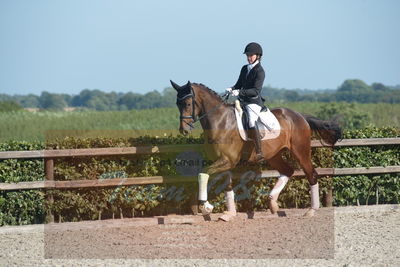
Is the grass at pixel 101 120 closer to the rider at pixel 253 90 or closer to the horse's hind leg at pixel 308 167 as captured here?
the horse's hind leg at pixel 308 167

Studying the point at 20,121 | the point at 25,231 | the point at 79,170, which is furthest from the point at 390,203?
the point at 20,121

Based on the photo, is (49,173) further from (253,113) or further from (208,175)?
(253,113)

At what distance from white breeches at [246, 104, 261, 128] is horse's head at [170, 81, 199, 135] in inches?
35.5

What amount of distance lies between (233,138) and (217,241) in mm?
1827

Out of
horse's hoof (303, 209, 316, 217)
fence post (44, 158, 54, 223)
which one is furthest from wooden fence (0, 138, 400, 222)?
horse's hoof (303, 209, 316, 217)

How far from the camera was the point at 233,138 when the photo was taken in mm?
9383

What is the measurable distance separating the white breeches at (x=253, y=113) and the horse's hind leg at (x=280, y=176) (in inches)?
40.3

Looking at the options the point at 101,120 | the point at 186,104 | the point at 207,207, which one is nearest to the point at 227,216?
the point at 207,207

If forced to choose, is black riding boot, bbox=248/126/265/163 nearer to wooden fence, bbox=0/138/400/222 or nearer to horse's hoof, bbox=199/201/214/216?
wooden fence, bbox=0/138/400/222

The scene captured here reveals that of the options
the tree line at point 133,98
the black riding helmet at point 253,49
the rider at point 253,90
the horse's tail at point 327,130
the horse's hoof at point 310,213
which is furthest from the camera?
the tree line at point 133,98

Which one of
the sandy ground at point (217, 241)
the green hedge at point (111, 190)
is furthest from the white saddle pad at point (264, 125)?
the sandy ground at point (217, 241)

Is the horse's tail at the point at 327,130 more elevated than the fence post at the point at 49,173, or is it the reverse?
the horse's tail at the point at 327,130

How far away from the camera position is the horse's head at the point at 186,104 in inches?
352

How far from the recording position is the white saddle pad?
9445mm
